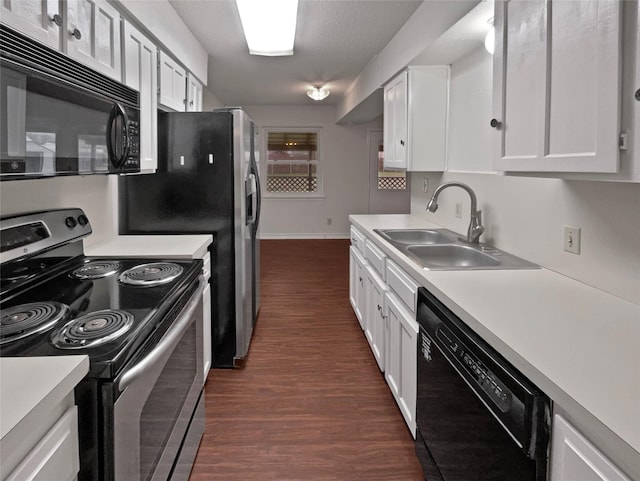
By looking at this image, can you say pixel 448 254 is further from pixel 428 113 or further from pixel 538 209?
pixel 428 113

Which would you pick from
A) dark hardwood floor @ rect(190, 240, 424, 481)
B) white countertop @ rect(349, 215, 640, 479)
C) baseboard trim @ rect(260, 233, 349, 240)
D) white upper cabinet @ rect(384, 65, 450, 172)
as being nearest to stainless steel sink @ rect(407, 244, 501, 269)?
white countertop @ rect(349, 215, 640, 479)

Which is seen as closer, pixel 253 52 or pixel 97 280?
pixel 97 280

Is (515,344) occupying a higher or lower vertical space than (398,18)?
lower

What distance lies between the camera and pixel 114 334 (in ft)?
4.09

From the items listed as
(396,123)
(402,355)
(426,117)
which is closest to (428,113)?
(426,117)

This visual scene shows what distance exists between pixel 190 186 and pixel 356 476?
198 cm

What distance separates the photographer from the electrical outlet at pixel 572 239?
1821 mm

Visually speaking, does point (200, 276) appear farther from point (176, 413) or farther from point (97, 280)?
point (176, 413)

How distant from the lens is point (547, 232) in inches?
80.3

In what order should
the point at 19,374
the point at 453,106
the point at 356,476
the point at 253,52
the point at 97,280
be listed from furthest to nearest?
the point at 253,52 → the point at 453,106 → the point at 356,476 → the point at 97,280 → the point at 19,374

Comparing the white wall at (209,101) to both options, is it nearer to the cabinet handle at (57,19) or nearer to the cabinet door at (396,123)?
the cabinet door at (396,123)

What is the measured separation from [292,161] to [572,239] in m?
7.31

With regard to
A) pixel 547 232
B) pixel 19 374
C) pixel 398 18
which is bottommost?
pixel 19 374

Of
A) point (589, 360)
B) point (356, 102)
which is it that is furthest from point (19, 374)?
point (356, 102)
